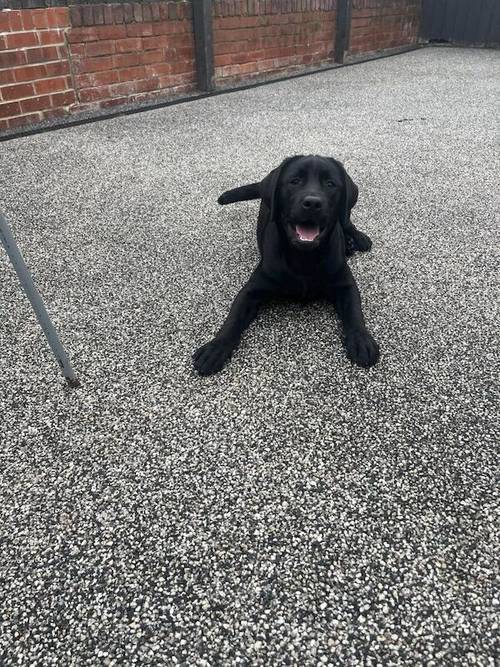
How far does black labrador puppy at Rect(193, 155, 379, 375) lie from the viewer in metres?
1.79

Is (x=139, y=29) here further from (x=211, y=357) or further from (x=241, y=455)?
(x=241, y=455)

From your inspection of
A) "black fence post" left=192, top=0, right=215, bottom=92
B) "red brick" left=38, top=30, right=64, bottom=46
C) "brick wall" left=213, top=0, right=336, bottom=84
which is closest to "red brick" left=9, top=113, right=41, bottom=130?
"red brick" left=38, top=30, right=64, bottom=46

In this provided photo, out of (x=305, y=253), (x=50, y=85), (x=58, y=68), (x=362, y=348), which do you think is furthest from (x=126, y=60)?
(x=362, y=348)

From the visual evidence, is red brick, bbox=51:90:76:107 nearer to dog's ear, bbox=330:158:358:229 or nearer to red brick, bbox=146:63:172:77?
red brick, bbox=146:63:172:77

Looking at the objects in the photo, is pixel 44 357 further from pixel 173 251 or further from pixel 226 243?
pixel 226 243

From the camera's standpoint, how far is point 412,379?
167 cm

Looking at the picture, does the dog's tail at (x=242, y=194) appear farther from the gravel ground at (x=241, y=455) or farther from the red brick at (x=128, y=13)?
the red brick at (x=128, y=13)

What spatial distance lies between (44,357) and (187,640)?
44.9 inches

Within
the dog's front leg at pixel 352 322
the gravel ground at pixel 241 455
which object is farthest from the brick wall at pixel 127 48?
the dog's front leg at pixel 352 322

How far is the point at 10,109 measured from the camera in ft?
13.9

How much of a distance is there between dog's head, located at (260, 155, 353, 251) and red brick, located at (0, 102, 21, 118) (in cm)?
332

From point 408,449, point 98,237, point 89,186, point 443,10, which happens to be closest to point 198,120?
point 89,186

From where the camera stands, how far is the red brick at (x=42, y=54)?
4.17m

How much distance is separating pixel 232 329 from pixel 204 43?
4785 millimetres
